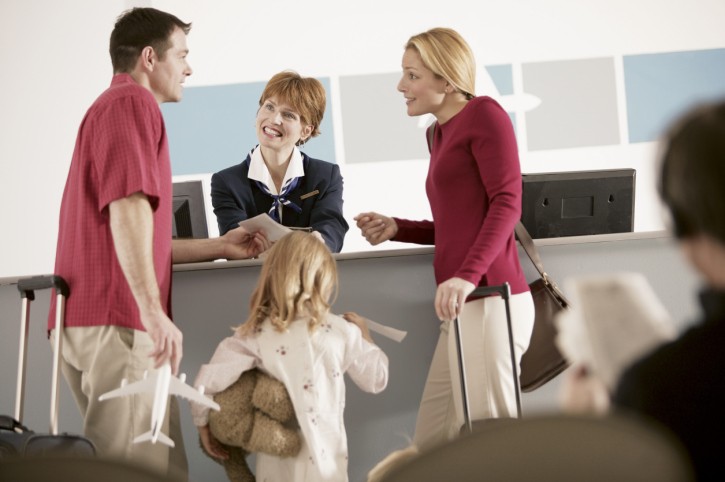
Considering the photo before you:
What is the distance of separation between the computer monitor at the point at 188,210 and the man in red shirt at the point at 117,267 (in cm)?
89

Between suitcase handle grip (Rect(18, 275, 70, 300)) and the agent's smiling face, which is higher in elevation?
the agent's smiling face

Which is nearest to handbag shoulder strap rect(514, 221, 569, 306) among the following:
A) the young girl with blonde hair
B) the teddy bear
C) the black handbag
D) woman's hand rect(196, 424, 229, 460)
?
the black handbag

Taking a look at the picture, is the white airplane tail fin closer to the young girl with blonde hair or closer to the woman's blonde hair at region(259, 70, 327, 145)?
the young girl with blonde hair

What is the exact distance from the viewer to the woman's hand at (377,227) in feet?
8.04

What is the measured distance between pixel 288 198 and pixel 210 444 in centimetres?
108

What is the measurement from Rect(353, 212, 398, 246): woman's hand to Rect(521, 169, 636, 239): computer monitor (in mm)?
436

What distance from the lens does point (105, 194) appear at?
1.80m

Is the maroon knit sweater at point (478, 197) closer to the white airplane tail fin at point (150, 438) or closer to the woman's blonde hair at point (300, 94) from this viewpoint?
the white airplane tail fin at point (150, 438)

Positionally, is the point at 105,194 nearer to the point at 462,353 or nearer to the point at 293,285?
the point at 293,285

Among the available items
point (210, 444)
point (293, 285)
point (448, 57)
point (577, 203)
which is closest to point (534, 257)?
point (577, 203)

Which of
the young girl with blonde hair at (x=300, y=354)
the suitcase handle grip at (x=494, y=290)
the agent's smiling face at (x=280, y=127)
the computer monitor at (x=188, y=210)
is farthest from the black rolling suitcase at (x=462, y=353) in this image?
the agent's smiling face at (x=280, y=127)

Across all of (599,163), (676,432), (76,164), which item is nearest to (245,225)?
(76,164)

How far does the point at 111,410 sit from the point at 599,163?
12.2 ft

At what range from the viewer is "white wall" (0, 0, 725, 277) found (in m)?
4.82
